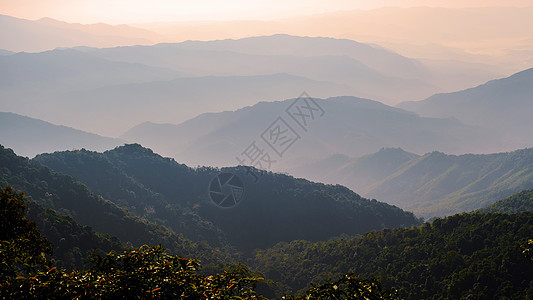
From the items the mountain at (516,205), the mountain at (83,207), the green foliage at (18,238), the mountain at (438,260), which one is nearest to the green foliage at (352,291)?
the green foliage at (18,238)

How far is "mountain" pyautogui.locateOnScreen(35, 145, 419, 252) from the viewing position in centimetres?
11638

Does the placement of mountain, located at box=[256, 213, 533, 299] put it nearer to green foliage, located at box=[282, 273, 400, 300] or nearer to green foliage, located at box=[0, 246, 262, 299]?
green foliage, located at box=[282, 273, 400, 300]

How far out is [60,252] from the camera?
58250mm

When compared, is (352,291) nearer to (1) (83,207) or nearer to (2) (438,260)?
(2) (438,260)

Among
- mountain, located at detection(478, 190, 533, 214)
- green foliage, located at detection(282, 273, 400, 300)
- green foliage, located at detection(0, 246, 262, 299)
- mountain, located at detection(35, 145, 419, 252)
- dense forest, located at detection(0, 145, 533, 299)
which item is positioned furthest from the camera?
mountain, located at detection(35, 145, 419, 252)

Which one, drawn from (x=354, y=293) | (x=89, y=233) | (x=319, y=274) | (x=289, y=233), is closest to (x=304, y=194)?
(x=289, y=233)

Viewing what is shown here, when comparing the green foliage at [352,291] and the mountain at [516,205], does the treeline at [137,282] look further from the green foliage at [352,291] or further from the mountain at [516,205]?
the mountain at [516,205]

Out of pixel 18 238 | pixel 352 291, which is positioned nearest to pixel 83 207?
pixel 18 238

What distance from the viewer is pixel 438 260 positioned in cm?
6219

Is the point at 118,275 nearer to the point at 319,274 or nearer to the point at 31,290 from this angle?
the point at 31,290

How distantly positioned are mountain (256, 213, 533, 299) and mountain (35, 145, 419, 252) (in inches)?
1179

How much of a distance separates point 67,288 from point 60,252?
5179 centimetres

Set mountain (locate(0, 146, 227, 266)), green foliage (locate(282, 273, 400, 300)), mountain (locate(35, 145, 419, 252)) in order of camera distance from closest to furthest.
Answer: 1. green foliage (locate(282, 273, 400, 300))
2. mountain (locate(0, 146, 227, 266))
3. mountain (locate(35, 145, 419, 252))

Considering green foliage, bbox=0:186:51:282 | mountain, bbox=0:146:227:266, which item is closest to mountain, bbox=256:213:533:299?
mountain, bbox=0:146:227:266
